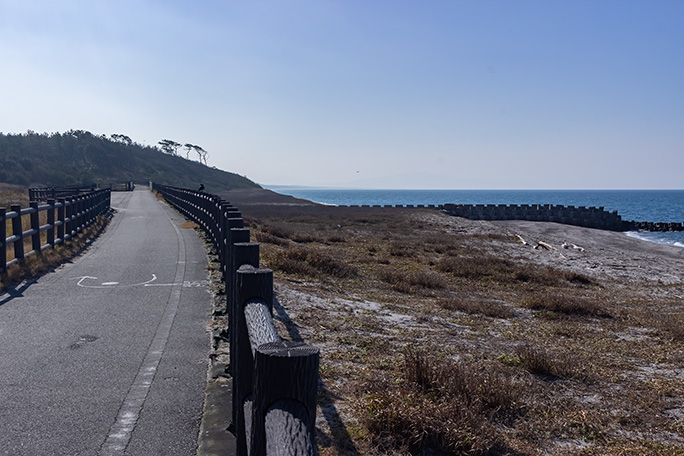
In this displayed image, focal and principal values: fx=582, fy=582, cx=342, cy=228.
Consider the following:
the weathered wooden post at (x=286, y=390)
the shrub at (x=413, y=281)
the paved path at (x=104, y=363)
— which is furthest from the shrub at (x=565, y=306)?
the weathered wooden post at (x=286, y=390)

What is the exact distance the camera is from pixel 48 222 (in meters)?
14.4

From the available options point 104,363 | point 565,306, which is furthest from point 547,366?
point 565,306

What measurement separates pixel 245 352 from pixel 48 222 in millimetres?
13054

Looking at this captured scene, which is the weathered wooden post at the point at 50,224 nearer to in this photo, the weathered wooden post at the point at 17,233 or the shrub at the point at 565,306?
the weathered wooden post at the point at 17,233

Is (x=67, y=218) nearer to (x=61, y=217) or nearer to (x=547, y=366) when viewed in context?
(x=61, y=217)

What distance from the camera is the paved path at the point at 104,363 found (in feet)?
13.9

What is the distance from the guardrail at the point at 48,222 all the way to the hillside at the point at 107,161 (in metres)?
75.1

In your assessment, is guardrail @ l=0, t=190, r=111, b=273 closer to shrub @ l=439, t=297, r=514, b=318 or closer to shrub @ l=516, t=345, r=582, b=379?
shrub @ l=439, t=297, r=514, b=318

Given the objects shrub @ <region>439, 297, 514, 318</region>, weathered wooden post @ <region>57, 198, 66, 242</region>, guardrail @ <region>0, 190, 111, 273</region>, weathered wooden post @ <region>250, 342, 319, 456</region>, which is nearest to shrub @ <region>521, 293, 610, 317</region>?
shrub @ <region>439, 297, 514, 318</region>

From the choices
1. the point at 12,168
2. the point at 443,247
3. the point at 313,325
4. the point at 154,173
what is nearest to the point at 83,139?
the point at 154,173

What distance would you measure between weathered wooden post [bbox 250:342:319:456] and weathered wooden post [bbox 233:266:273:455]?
2.97ft

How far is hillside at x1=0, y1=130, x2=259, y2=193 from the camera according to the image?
365 feet

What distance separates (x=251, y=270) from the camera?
379 centimetres

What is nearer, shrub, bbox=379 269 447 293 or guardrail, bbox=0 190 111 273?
guardrail, bbox=0 190 111 273
